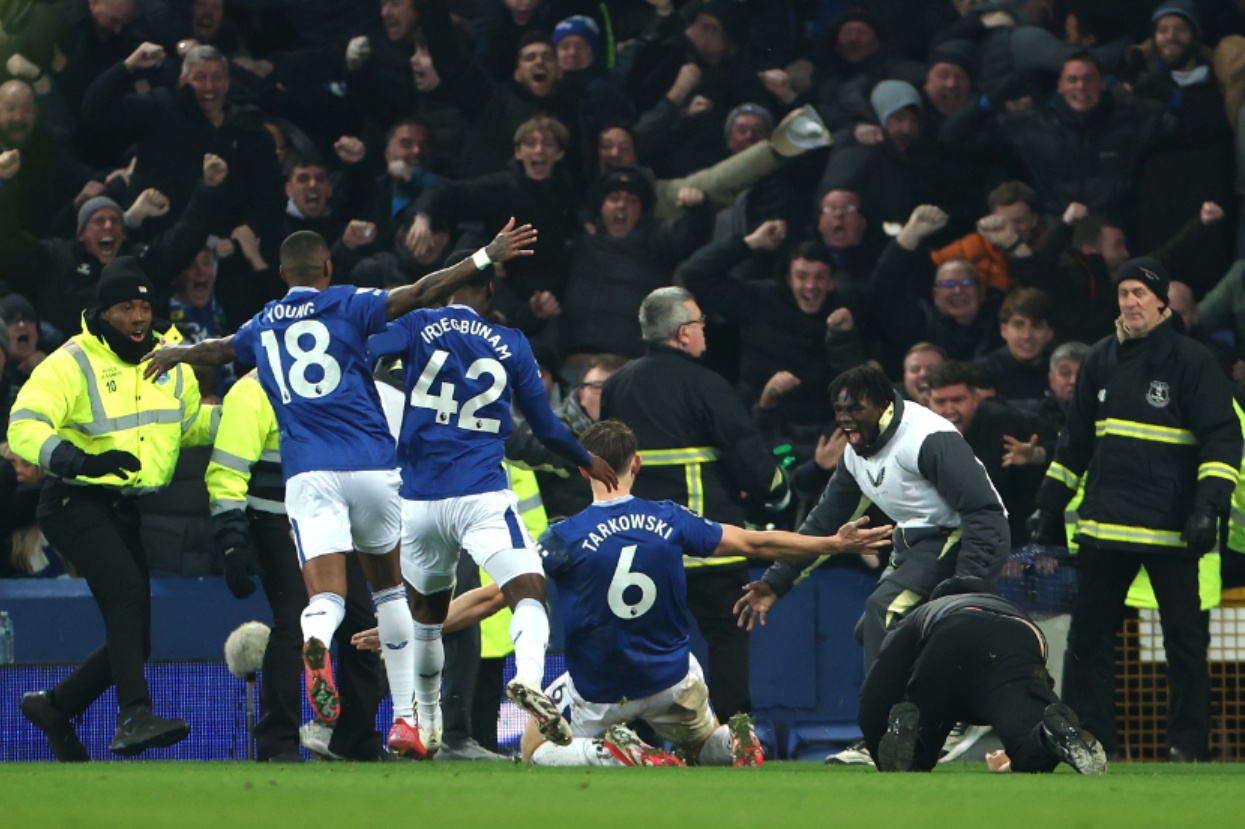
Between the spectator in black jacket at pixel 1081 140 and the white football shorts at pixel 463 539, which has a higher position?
the spectator in black jacket at pixel 1081 140

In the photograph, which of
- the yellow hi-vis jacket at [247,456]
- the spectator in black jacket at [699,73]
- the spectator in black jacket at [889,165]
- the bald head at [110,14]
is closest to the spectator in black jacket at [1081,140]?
the spectator in black jacket at [889,165]

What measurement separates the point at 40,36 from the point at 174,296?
7.61ft

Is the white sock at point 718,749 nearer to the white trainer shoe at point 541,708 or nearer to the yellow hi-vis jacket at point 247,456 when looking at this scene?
the white trainer shoe at point 541,708

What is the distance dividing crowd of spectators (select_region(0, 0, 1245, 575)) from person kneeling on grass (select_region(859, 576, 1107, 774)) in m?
3.65

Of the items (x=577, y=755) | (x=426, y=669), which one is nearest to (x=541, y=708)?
(x=577, y=755)

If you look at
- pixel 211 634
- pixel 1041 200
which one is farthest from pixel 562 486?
pixel 1041 200

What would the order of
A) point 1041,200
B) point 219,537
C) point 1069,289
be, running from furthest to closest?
point 1041,200 < point 1069,289 < point 219,537

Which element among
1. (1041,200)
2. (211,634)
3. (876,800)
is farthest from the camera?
(1041,200)

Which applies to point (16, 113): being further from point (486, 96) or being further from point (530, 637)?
point (530, 637)

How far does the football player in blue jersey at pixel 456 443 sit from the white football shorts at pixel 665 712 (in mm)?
241

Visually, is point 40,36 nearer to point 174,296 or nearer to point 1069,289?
point 174,296

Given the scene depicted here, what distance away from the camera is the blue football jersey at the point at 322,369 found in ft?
27.0

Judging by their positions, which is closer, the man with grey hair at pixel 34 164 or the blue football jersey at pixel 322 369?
the blue football jersey at pixel 322 369

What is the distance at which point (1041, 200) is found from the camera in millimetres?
13320
